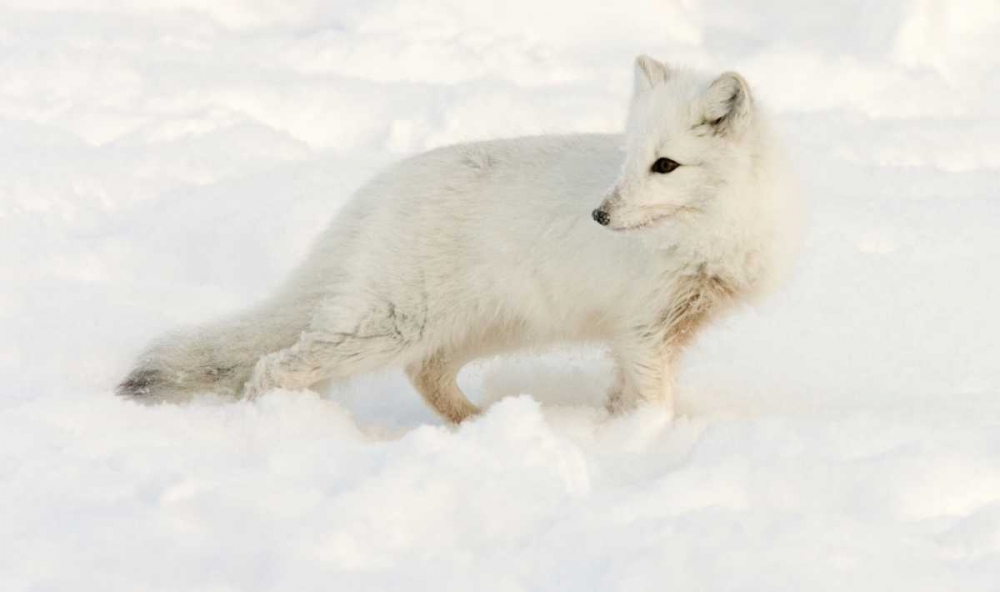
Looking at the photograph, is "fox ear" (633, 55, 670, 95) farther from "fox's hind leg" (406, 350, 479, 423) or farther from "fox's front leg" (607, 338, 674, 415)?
"fox's hind leg" (406, 350, 479, 423)

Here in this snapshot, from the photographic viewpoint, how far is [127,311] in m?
5.06

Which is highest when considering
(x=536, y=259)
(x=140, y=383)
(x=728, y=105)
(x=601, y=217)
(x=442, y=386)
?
(x=728, y=105)

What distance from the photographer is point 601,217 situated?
3844mm

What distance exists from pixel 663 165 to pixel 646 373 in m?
0.74

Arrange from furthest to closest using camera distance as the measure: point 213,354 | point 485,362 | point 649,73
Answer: point 485,362, point 213,354, point 649,73

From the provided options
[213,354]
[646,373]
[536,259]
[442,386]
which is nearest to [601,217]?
[536,259]

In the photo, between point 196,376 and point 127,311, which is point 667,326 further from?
point 127,311

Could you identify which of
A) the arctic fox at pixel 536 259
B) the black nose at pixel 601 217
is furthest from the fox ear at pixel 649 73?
the black nose at pixel 601 217

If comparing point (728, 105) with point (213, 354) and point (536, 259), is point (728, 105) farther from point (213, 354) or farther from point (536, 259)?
point (213, 354)

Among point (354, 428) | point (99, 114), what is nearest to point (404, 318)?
point (354, 428)

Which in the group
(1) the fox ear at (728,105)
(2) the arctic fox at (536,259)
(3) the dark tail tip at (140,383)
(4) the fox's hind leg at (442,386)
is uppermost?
(1) the fox ear at (728,105)

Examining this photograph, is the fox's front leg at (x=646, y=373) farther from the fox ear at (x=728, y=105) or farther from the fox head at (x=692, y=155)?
the fox ear at (x=728, y=105)

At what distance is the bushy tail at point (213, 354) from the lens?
4266mm

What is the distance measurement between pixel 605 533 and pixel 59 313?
3001 millimetres
